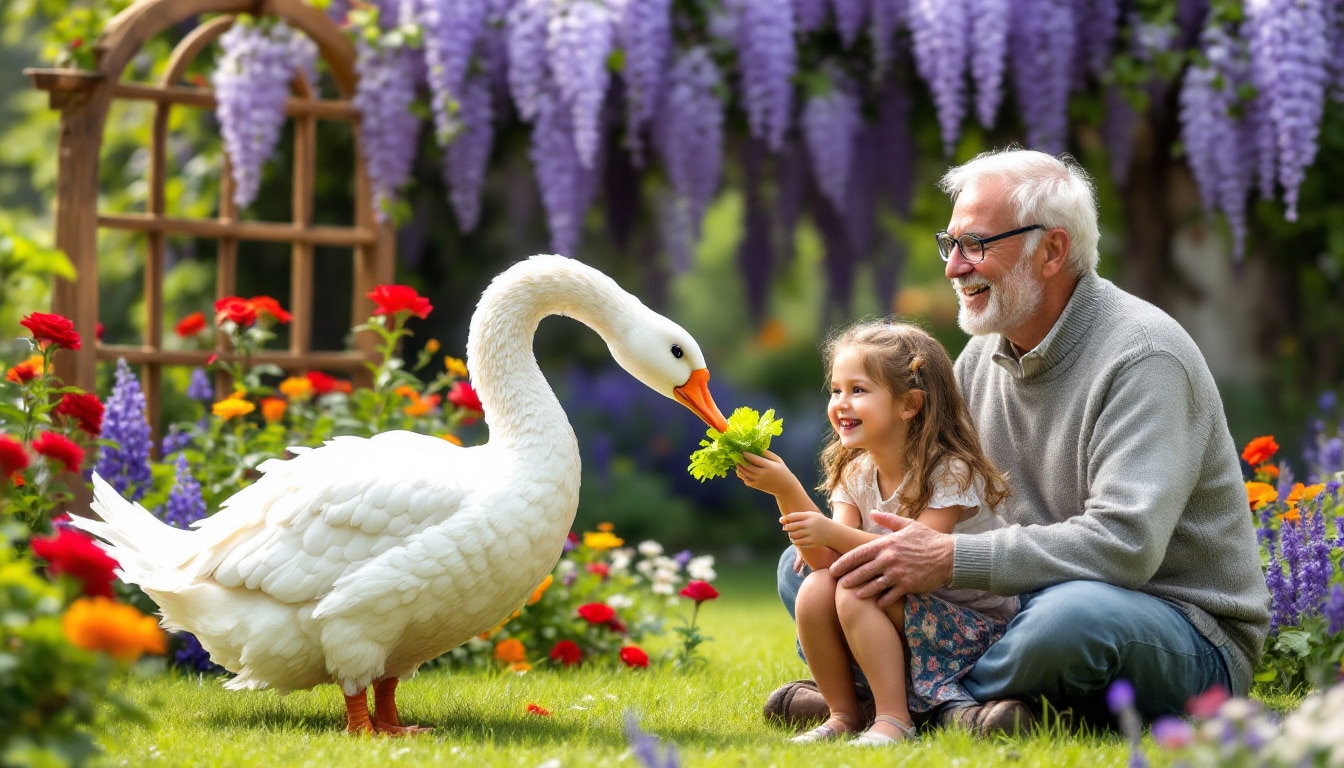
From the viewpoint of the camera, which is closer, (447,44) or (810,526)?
(810,526)

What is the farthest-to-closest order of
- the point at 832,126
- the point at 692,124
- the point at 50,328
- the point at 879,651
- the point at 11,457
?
the point at 832,126, the point at 692,124, the point at 50,328, the point at 879,651, the point at 11,457

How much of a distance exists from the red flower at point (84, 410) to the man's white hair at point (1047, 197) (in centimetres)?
231

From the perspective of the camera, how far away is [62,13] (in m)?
6.58

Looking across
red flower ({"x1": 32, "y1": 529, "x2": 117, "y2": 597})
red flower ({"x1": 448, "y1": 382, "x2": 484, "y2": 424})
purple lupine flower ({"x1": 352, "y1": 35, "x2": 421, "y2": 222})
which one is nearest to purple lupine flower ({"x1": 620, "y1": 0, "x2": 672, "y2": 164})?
purple lupine flower ({"x1": 352, "y1": 35, "x2": 421, "y2": 222})

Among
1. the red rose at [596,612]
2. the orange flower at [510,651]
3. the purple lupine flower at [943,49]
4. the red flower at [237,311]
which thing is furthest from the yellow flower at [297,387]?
the purple lupine flower at [943,49]

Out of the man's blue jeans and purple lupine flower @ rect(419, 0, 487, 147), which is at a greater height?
purple lupine flower @ rect(419, 0, 487, 147)

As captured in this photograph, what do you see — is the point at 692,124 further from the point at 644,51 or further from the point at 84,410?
the point at 84,410

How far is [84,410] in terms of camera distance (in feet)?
11.4

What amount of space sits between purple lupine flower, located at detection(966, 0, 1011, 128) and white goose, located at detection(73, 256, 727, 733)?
9.65 ft

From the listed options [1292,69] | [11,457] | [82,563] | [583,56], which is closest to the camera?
[82,563]

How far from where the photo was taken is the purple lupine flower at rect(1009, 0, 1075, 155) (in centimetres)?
583

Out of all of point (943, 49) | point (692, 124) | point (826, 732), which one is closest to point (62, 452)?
point (826, 732)

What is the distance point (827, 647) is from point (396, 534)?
1030mm

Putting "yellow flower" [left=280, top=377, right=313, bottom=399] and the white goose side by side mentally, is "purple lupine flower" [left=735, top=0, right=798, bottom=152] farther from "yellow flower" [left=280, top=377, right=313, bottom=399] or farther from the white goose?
the white goose
